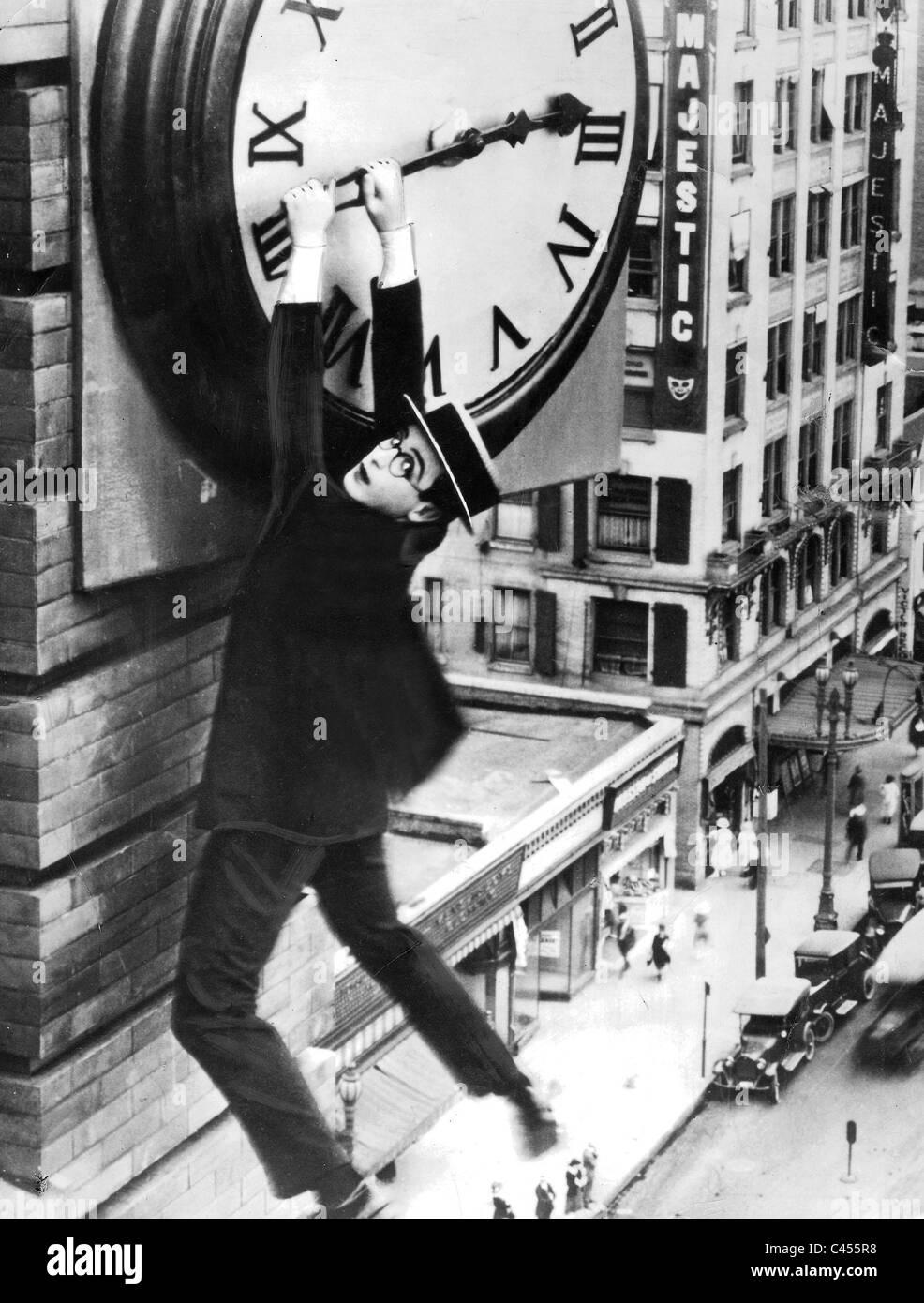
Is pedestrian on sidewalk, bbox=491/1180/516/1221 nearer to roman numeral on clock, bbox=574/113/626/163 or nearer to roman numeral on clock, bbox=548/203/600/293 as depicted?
roman numeral on clock, bbox=548/203/600/293

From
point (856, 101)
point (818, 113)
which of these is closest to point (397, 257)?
point (818, 113)

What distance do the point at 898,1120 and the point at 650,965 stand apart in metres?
1.68

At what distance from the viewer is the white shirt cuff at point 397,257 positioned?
38.9 ft

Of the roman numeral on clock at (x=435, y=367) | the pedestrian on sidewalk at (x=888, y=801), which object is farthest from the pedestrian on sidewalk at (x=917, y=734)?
the roman numeral on clock at (x=435, y=367)

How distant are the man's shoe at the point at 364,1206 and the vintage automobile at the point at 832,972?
8.66 ft

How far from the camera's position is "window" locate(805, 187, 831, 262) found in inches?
519

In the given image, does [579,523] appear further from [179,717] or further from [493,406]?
[179,717]

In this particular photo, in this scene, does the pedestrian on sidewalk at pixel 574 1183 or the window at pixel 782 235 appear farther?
the window at pixel 782 235

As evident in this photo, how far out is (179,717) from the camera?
1200cm

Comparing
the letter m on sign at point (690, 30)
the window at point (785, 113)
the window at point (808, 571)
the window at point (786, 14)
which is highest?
the window at point (786, 14)

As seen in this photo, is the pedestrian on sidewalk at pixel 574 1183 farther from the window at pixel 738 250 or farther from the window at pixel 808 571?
the window at pixel 738 250

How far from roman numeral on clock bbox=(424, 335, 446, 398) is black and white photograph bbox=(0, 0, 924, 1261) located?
4cm

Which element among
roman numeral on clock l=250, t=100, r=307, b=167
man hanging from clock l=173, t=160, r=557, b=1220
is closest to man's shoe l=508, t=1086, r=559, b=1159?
man hanging from clock l=173, t=160, r=557, b=1220
